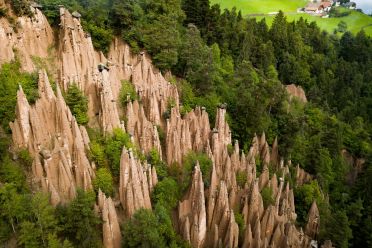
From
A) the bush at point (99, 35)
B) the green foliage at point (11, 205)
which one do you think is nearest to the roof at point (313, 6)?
the bush at point (99, 35)

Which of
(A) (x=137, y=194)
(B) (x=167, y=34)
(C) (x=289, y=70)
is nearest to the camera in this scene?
(A) (x=137, y=194)

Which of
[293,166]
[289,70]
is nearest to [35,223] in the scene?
[293,166]

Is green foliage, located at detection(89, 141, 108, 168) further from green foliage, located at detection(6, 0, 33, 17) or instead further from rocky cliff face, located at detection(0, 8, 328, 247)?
green foliage, located at detection(6, 0, 33, 17)

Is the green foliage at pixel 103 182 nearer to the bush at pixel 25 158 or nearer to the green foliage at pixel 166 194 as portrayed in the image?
the green foliage at pixel 166 194

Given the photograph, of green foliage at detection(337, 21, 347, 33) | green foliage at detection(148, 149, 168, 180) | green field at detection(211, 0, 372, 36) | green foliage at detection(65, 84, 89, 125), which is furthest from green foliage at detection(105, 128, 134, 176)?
green foliage at detection(337, 21, 347, 33)

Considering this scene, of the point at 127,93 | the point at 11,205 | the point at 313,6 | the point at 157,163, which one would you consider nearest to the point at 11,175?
the point at 11,205

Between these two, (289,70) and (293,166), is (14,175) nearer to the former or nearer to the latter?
(293,166)
